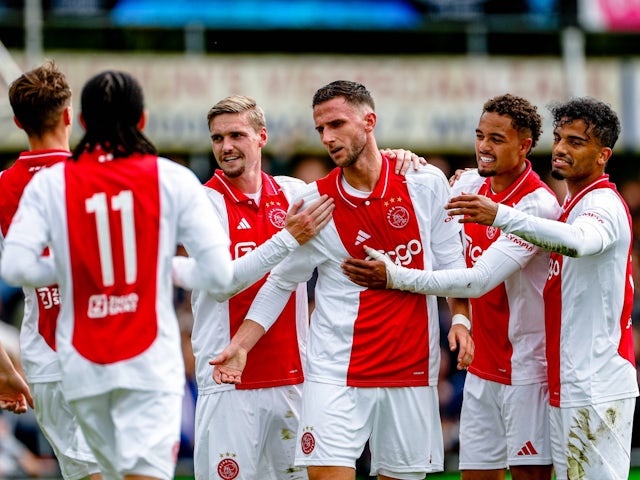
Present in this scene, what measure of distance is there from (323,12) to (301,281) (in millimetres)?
9466

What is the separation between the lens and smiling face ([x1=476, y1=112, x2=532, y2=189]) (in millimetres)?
7473

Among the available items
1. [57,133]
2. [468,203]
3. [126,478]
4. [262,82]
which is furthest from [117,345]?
[262,82]

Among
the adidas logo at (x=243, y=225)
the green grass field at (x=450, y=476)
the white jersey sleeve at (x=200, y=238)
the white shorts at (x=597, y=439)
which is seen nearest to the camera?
the white jersey sleeve at (x=200, y=238)

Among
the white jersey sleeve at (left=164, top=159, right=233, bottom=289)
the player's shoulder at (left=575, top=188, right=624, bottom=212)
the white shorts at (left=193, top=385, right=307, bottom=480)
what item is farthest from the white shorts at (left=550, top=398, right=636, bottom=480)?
the white jersey sleeve at (left=164, top=159, right=233, bottom=289)

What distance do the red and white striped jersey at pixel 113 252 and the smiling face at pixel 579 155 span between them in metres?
2.42

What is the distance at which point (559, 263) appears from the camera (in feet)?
23.9

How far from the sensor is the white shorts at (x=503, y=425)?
24.5 feet

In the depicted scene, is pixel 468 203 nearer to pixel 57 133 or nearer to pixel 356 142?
pixel 356 142

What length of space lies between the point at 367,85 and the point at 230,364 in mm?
9152

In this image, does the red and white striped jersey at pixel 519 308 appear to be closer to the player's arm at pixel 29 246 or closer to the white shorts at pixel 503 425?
the white shorts at pixel 503 425

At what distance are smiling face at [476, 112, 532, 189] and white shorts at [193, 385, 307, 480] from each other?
184cm

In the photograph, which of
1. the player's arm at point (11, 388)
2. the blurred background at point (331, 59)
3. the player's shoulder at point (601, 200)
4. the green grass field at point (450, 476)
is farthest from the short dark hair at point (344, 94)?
the blurred background at point (331, 59)

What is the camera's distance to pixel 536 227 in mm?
6828

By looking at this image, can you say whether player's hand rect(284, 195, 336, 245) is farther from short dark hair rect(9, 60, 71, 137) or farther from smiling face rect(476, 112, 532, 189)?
short dark hair rect(9, 60, 71, 137)
